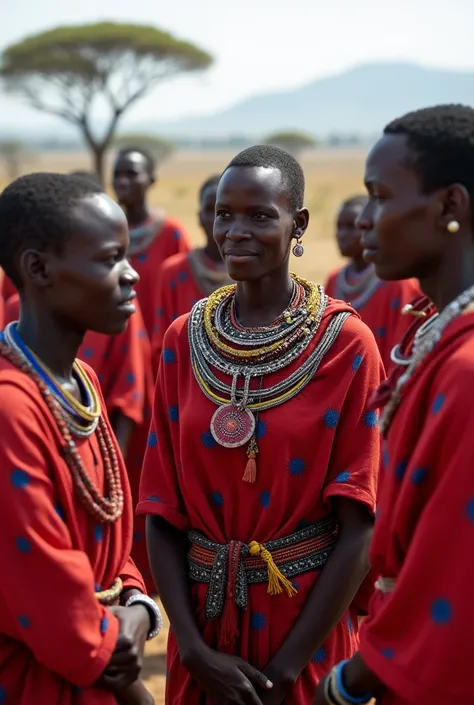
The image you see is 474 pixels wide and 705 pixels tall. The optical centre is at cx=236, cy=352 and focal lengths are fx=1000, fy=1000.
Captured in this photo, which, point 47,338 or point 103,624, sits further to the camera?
point 47,338

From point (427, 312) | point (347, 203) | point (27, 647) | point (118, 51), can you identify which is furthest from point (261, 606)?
point (118, 51)

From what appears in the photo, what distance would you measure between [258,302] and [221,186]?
0.40 metres

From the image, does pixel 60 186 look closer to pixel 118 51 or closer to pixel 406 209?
pixel 406 209

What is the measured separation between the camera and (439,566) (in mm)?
2342

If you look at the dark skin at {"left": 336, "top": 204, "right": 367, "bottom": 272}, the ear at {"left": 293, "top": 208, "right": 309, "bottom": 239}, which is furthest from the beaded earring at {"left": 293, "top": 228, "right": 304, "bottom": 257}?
the dark skin at {"left": 336, "top": 204, "right": 367, "bottom": 272}

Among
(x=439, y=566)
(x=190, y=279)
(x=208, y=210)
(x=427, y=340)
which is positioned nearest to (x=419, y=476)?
(x=439, y=566)

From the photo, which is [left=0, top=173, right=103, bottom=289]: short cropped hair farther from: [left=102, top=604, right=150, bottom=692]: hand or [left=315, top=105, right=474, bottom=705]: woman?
[left=102, top=604, right=150, bottom=692]: hand

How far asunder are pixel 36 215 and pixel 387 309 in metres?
3.94

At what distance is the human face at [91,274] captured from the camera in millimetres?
2645

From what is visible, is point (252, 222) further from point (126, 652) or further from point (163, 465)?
point (126, 652)

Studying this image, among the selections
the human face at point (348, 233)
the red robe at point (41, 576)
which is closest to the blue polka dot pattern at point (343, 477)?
the red robe at point (41, 576)

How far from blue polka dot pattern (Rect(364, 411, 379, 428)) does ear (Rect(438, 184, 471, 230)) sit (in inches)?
32.6

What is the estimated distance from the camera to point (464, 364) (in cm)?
234

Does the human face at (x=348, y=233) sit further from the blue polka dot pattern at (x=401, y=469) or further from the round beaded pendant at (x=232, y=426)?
the blue polka dot pattern at (x=401, y=469)
